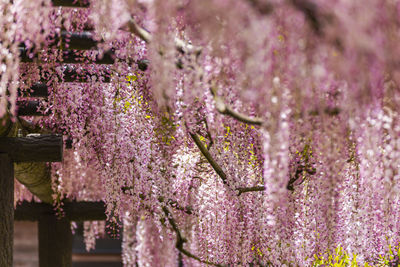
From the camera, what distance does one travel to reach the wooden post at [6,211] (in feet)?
11.2

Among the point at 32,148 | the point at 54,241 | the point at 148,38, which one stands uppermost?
the point at 148,38

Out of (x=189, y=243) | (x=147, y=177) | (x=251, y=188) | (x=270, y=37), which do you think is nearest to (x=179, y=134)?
(x=147, y=177)

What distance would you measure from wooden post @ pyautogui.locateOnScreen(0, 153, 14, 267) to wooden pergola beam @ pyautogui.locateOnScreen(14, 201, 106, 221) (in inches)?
128

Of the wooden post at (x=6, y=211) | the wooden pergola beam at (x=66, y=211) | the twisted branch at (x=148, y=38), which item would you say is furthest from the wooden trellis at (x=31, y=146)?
the wooden pergola beam at (x=66, y=211)

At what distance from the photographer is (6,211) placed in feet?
11.5

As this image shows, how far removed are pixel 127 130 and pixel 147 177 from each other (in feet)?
1.41

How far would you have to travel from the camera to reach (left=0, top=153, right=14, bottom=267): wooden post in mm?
3420

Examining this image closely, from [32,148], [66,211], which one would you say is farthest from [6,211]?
[66,211]

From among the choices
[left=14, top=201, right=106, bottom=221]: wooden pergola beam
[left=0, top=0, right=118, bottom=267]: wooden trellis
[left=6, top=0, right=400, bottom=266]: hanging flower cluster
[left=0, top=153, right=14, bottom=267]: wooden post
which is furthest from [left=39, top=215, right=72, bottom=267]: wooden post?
[left=0, top=153, right=14, bottom=267]: wooden post

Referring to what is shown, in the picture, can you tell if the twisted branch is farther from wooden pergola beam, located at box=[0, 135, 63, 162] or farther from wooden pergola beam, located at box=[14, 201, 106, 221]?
wooden pergola beam, located at box=[14, 201, 106, 221]

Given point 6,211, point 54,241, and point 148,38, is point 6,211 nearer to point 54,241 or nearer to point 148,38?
point 148,38

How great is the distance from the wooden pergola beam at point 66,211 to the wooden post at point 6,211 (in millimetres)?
3254

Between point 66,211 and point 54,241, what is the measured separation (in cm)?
39

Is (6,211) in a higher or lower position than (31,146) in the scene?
lower
